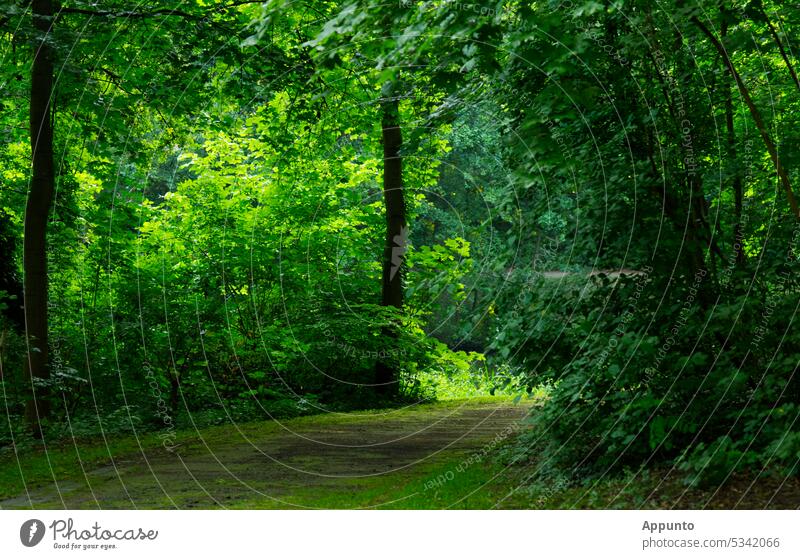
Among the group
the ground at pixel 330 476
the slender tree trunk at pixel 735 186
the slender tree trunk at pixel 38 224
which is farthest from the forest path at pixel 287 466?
the slender tree trunk at pixel 735 186

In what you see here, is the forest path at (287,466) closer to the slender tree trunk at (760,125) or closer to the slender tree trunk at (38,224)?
the slender tree trunk at (38,224)

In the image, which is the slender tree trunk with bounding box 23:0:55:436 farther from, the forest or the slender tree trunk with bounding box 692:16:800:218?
the slender tree trunk with bounding box 692:16:800:218

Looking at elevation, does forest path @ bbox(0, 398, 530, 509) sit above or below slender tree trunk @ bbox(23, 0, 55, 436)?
below

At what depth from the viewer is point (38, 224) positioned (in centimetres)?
933

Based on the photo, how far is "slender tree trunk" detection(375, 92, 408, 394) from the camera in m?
13.3

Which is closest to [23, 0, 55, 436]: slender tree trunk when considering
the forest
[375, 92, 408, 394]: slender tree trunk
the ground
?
the forest

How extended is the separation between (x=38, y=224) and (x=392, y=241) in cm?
555

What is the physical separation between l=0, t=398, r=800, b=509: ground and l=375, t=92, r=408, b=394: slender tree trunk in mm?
2912

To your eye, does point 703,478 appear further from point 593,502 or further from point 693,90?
point 693,90

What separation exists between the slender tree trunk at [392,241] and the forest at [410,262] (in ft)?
0.14

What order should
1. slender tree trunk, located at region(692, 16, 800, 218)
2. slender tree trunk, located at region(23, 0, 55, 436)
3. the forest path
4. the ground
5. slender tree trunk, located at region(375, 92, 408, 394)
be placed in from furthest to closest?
slender tree trunk, located at region(375, 92, 408, 394)
slender tree trunk, located at region(23, 0, 55, 436)
the forest path
slender tree trunk, located at region(692, 16, 800, 218)
the ground

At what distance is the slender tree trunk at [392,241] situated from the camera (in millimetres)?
13273

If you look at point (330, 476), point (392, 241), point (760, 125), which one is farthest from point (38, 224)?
point (760, 125)

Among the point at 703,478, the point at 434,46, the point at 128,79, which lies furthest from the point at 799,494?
the point at 128,79
